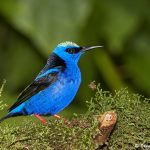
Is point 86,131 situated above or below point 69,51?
below

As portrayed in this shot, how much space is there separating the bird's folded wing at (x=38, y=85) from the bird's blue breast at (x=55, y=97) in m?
0.04

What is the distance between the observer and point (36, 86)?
5.73m

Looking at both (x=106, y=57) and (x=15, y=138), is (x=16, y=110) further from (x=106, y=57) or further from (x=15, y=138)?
(x=106, y=57)

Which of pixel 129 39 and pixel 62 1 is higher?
pixel 62 1

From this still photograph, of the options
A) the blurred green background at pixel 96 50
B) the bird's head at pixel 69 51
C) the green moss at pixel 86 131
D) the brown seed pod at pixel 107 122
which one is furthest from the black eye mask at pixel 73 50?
the brown seed pod at pixel 107 122

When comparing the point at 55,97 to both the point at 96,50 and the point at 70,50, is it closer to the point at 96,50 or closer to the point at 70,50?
the point at 70,50

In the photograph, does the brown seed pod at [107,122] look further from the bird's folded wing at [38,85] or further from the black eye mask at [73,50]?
the black eye mask at [73,50]

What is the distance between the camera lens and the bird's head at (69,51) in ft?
20.3

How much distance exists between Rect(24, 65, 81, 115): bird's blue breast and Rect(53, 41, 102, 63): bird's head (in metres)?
0.38

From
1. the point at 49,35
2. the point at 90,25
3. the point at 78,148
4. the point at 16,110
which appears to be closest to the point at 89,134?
the point at 78,148

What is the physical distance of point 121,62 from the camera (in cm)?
856

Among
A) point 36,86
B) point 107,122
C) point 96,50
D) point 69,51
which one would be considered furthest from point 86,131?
point 96,50

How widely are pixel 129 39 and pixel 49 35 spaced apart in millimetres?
2332

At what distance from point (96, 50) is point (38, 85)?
235cm
